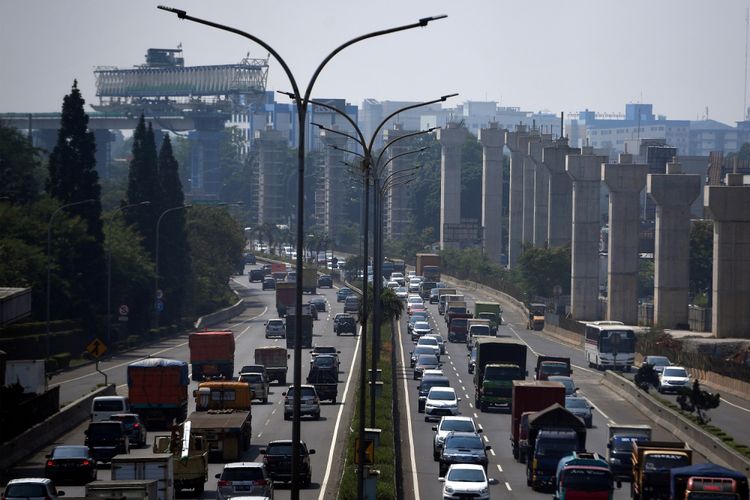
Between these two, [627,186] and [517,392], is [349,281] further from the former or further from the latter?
[517,392]

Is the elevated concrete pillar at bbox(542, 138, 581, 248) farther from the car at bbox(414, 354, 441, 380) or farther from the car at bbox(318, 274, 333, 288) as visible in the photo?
the car at bbox(414, 354, 441, 380)

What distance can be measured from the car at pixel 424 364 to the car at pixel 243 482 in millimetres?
40302

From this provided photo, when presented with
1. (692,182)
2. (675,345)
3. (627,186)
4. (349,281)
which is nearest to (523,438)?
(675,345)

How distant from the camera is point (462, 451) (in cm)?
4062

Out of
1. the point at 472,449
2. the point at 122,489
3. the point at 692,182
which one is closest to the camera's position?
the point at 122,489

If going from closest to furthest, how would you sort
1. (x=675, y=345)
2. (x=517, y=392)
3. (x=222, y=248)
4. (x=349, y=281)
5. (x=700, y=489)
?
1. (x=700, y=489)
2. (x=517, y=392)
3. (x=675, y=345)
4. (x=222, y=248)
5. (x=349, y=281)

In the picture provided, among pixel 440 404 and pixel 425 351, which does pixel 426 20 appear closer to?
pixel 440 404

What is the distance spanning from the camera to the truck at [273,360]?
233 ft

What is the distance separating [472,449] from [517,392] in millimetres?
5715

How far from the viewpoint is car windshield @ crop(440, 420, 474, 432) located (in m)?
44.8

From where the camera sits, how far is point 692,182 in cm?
9488

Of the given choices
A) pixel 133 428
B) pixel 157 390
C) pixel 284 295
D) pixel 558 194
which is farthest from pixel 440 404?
pixel 558 194

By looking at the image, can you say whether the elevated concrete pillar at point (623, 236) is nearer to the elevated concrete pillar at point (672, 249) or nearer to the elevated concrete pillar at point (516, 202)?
the elevated concrete pillar at point (672, 249)

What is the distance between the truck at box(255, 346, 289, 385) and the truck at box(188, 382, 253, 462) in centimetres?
2316
